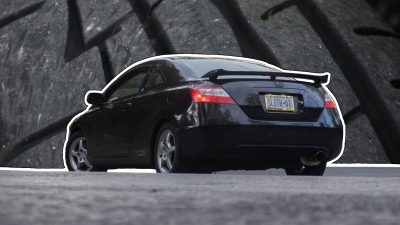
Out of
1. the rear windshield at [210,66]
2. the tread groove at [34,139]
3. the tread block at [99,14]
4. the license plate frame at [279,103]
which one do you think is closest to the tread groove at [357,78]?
the tread block at [99,14]

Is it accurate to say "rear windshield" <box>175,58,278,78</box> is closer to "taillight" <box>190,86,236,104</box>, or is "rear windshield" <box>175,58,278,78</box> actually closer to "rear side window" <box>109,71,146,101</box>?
"taillight" <box>190,86,236,104</box>

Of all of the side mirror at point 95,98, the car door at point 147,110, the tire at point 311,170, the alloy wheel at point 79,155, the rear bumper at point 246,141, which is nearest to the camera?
the rear bumper at point 246,141

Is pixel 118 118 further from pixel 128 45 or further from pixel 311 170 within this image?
pixel 128 45

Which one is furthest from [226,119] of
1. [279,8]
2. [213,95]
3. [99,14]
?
[99,14]

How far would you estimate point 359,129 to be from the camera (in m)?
10.7

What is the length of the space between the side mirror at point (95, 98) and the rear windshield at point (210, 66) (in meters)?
1.25

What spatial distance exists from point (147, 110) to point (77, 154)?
190cm

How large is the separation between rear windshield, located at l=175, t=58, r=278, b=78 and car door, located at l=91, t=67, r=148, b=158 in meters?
0.61

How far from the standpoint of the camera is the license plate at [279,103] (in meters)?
7.66

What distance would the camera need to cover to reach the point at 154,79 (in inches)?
335

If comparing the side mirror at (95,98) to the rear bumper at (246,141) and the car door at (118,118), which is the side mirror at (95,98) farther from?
the rear bumper at (246,141)

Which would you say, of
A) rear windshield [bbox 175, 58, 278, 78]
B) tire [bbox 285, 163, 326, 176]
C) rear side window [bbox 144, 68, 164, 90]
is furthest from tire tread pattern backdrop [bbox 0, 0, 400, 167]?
rear side window [bbox 144, 68, 164, 90]

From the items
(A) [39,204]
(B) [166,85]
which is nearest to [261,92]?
(B) [166,85]

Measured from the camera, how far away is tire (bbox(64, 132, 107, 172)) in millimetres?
9711
